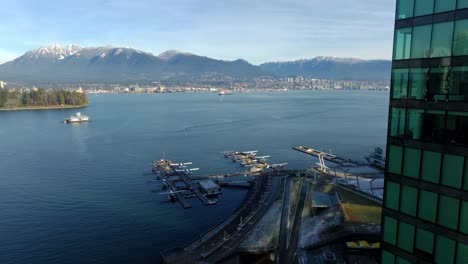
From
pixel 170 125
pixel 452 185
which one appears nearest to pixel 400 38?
pixel 452 185

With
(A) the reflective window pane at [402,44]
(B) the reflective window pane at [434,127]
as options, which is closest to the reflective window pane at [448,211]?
(B) the reflective window pane at [434,127]

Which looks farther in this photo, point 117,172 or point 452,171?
point 117,172

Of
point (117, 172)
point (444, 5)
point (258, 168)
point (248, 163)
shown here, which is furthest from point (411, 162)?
point (248, 163)

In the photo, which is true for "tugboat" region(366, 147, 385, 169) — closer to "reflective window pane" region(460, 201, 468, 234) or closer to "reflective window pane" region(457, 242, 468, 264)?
"reflective window pane" region(457, 242, 468, 264)

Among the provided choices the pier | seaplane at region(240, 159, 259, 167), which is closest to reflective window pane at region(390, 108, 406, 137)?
the pier

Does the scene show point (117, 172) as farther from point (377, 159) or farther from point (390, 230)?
point (390, 230)

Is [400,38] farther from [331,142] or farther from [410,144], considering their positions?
[331,142]

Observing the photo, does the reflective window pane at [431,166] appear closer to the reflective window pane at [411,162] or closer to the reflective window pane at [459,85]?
the reflective window pane at [411,162]
